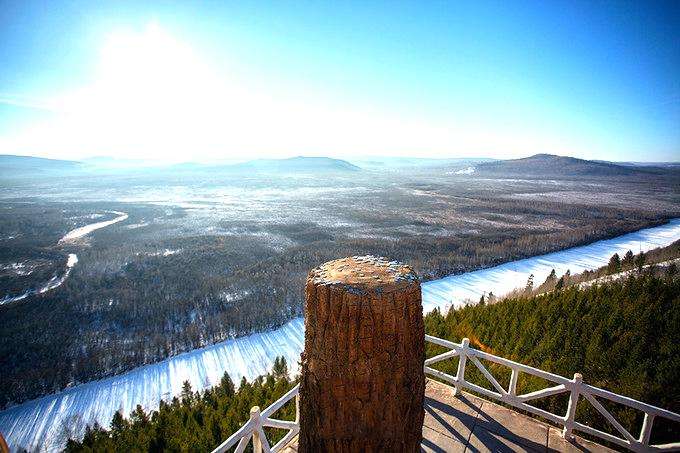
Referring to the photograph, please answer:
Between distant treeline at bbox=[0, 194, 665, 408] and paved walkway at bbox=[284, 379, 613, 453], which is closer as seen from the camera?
paved walkway at bbox=[284, 379, 613, 453]

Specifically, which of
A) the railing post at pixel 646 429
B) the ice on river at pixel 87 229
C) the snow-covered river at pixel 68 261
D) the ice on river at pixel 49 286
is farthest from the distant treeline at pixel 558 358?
the ice on river at pixel 87 229

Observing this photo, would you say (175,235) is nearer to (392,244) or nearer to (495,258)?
(392,244)

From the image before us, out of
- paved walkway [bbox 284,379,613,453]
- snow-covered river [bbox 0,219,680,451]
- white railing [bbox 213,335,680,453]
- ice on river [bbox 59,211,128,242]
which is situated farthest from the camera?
ice on river [bbox 59,211,128,242]

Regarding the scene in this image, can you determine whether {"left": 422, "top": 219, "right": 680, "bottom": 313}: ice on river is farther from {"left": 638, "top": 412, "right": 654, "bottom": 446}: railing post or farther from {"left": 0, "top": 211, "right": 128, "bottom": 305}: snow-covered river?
{"left": 0, "top": 211, "right": 128, "bottom": 305}: snow-covered river

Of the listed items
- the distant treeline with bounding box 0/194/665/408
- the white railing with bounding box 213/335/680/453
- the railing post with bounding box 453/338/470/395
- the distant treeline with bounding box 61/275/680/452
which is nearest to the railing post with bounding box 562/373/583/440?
the white railing with bounding box 213/335/680/453

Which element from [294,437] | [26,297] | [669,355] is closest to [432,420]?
[294,437]
